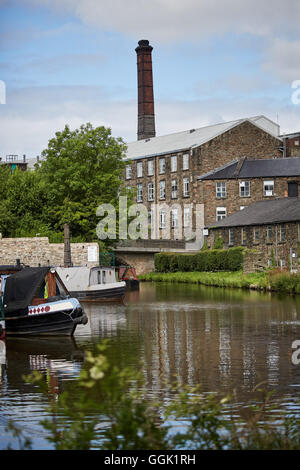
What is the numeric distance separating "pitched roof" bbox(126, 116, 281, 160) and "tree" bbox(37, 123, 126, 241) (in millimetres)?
18140

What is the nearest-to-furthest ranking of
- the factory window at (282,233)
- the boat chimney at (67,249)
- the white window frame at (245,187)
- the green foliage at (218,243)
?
the boat chimney at (67,249), the factory window at (282,233), the green foliage at (218,243), the white window frame at (245,187)

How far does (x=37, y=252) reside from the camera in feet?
190

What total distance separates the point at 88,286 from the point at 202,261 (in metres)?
24.3

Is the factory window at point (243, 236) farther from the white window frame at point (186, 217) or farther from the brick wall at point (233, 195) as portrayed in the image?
the white window frame at point (186, 217)

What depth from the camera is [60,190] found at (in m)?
65.0

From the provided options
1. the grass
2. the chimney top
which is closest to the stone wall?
the grass

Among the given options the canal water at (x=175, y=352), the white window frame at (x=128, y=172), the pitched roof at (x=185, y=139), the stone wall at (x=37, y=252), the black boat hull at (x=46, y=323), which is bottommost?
the canal water at (x=175, y=352)

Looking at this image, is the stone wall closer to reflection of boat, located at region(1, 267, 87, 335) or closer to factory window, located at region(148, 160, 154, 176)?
reflection of boat, located at region(1, 267, 87, 335)

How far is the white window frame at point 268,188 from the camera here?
261 ft

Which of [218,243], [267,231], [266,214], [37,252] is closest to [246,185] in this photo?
[218,243]

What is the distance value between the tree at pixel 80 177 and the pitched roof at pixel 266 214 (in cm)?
1115

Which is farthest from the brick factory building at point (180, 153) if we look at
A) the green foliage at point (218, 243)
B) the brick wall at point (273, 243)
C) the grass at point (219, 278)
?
the brick wall at point (273, 243)

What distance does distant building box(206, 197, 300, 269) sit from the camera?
60.7 metres
